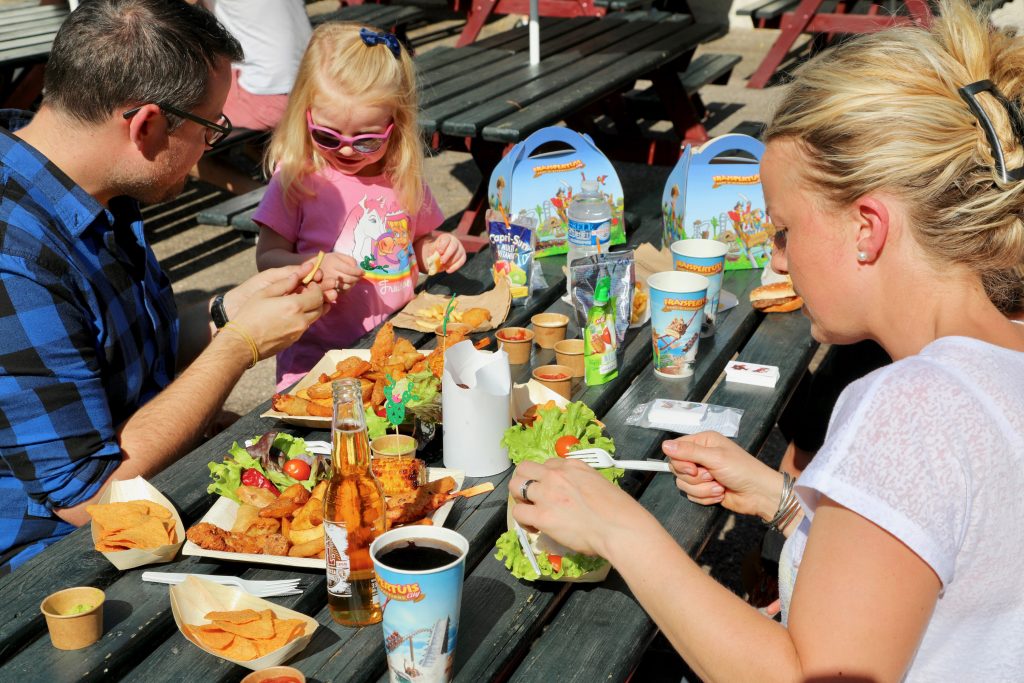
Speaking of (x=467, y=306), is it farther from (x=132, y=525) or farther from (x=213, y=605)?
(x=213, y=605)

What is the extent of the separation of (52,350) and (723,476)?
1.39 m

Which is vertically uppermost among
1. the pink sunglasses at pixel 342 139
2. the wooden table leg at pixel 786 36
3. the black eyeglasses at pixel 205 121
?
the black eyeglasses at pixel 205 121

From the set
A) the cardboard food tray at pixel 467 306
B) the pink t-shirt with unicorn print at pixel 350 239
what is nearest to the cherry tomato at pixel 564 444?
the cardboard food tray at pixel 467 306

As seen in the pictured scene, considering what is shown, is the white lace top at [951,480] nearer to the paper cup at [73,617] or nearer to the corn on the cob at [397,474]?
the corn on the cob at [397,474]

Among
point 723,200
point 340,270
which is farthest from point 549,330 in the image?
point 723,200

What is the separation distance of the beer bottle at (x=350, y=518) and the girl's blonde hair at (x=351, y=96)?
1.65 metres

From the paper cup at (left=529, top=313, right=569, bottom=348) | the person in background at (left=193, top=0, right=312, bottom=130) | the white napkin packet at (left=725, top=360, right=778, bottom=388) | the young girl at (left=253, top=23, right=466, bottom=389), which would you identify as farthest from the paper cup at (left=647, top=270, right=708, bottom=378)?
the person in background at (left=193, top=0, right=312, bottom=130)

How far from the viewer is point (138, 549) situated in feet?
5.35

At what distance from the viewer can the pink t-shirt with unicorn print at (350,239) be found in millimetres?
3047

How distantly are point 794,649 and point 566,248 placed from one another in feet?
7.08

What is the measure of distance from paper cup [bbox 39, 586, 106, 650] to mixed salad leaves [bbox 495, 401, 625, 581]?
2.16 ft

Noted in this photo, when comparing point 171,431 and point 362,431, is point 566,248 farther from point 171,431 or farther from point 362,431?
point 362,431

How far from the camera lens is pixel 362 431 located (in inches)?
58.3

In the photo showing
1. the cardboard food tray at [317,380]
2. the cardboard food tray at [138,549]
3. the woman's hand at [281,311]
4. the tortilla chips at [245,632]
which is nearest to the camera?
the tortilla chips at [245,632]
